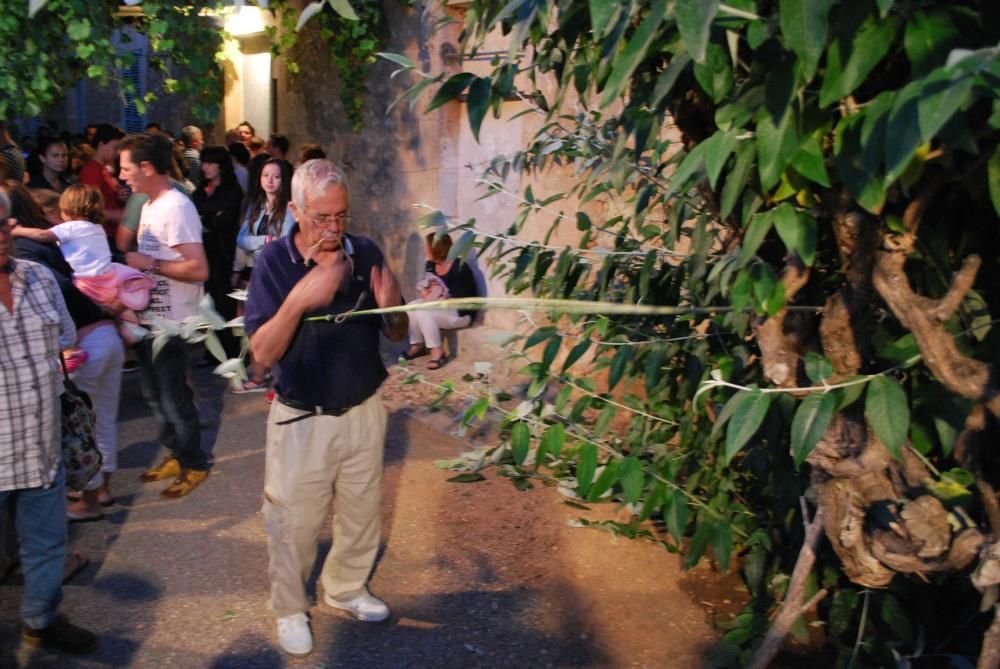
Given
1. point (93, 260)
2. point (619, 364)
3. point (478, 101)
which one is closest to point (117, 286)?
point (93, 260)

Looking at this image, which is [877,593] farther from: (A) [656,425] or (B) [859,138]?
(B) [859,138]

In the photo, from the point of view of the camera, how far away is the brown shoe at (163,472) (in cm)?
554

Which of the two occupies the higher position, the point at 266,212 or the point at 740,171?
the point at 740,171

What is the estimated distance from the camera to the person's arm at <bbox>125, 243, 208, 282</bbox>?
17.0 feet

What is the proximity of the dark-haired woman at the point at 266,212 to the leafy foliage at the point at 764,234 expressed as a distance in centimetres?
261

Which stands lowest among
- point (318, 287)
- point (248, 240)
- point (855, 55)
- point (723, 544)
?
point (723, 544)

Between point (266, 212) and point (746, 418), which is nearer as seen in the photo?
point (746, 418)

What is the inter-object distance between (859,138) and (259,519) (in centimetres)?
399

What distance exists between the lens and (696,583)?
14.1ft

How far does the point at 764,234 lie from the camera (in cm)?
215

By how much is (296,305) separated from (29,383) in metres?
1.08

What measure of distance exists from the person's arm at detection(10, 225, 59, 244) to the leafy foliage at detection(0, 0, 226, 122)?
254 cm

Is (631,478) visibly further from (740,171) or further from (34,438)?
(34,438)

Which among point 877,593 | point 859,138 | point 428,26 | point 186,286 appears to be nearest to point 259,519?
point 186,286
